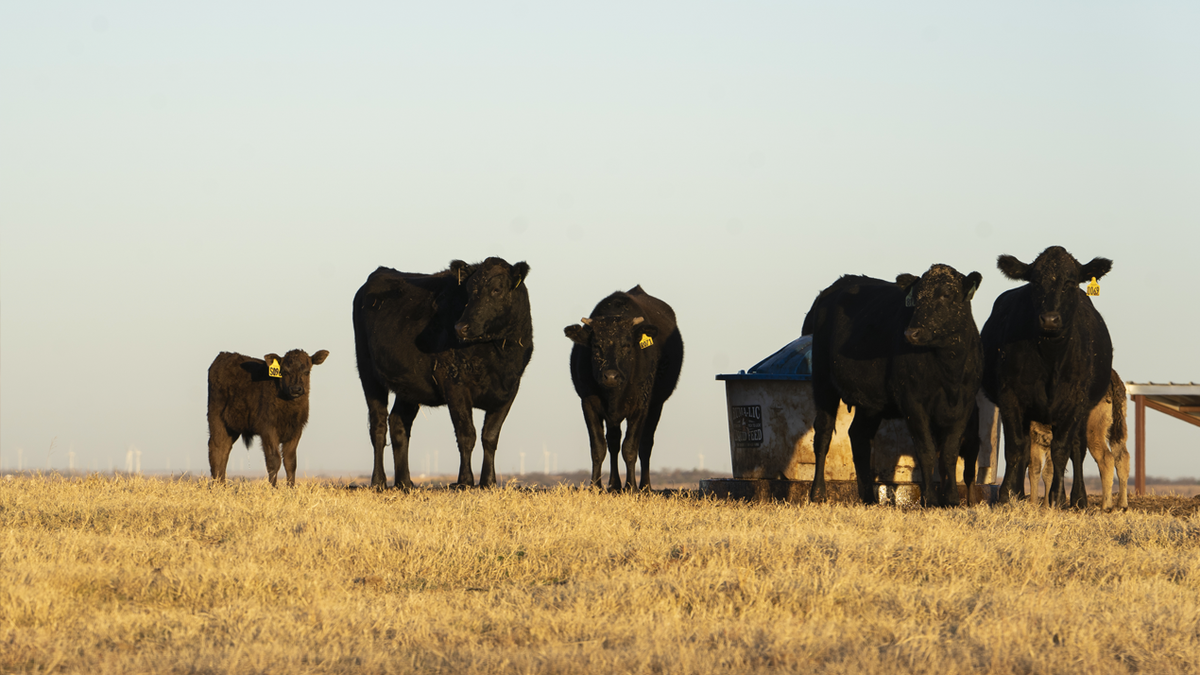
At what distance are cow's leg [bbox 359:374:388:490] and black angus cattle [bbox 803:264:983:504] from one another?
5.13 m

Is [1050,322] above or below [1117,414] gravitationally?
above

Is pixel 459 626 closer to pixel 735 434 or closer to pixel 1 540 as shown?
pixel 1 540

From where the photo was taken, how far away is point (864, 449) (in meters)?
13.4

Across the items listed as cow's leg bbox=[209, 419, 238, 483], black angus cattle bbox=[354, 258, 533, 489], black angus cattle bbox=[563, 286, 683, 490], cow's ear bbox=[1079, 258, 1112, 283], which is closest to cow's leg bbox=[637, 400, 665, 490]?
black angus cattle bbox=[563, 286, 683, 490]

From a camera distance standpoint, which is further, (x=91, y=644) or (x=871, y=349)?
(x=871, y=349)

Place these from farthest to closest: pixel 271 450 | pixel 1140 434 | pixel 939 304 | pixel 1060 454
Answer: pixel 1140 434 → pixel 271 450 → pixel 1060 454 → pixel 939 304

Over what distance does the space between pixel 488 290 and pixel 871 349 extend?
13.7 ft

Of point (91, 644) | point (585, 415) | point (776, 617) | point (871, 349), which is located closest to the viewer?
point (91, 644)

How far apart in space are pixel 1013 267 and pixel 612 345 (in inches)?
175

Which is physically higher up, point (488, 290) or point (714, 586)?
point (488, 290)

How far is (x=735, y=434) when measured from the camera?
48.9ft

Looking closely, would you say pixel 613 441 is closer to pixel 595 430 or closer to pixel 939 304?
pixel 595 430

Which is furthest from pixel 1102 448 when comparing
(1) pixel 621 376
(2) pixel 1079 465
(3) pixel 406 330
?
(3) pixel 406 330

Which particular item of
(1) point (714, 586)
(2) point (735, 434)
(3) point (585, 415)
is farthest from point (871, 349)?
(1) point (714, 586)
